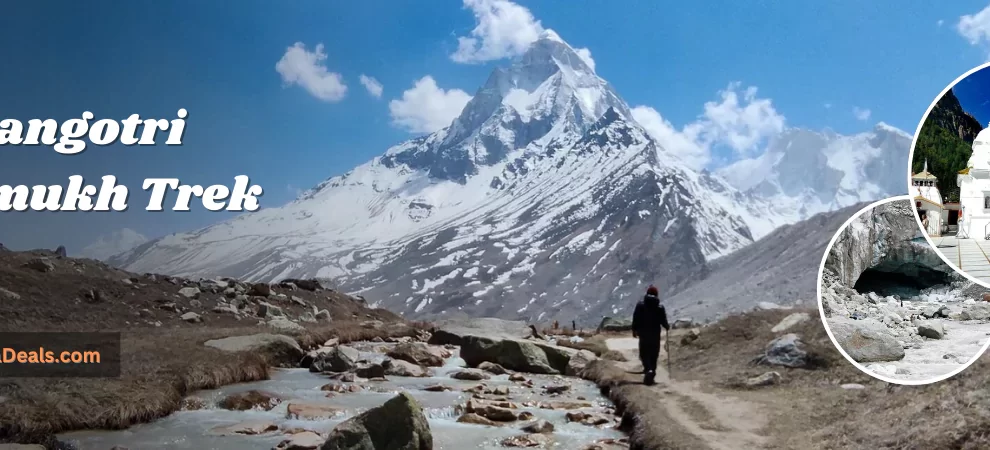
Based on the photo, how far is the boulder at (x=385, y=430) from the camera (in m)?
11.8

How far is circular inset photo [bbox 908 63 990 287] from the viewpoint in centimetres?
603

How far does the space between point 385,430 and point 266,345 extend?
559 inches

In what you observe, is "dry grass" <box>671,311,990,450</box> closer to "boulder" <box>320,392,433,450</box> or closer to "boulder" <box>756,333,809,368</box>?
"boulder" <box>756,333,809,368</box>

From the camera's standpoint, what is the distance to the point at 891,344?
8.26 meters

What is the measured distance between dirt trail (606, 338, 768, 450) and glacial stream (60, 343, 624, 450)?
151 centimetres

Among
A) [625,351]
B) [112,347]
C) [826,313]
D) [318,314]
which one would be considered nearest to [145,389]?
[112,347]

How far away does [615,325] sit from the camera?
51.6 metres

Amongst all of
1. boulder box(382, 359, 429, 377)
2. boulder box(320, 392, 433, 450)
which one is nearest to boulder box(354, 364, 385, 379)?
boulder box(382, 359, 429, 377)

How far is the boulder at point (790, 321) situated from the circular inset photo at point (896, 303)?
12.7 meters

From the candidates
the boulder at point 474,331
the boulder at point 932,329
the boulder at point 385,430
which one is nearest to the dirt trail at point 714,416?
the boulder at point 932,329

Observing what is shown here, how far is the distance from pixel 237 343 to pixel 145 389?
760 centimetres

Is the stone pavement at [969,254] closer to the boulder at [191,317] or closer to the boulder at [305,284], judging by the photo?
the boulder at [191,317]

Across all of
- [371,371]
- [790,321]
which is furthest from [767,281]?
[371,371]

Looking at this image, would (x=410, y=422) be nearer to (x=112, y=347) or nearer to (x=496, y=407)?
(x=496, y=407)
